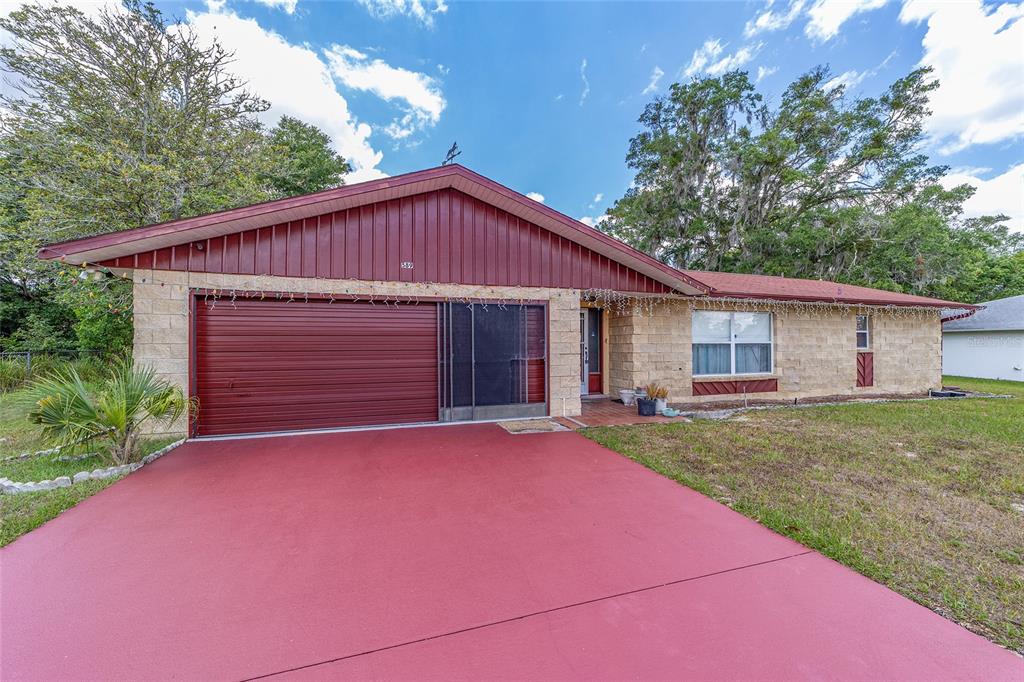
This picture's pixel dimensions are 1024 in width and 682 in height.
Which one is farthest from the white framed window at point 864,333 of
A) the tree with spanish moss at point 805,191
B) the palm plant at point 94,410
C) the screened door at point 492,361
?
the palm plant at point 94,410

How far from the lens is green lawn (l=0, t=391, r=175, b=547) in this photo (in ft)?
9.91

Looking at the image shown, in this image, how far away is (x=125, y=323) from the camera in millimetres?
10812

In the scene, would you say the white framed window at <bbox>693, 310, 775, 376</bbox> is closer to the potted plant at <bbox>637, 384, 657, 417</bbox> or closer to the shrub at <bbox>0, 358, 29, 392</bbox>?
the potted plant at <bbox>637, 384, 657, 417</bbox>

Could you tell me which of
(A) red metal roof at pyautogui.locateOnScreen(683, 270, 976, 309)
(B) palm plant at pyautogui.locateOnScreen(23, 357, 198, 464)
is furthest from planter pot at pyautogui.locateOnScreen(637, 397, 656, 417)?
(B) palm plant at pyautogui.locateOnScreen(23, 357, 198, 464)

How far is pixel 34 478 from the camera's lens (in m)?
3.86

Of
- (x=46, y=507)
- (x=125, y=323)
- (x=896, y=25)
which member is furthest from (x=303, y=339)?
(x=896, y=25)

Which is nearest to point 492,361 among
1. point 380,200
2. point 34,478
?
point 380,200

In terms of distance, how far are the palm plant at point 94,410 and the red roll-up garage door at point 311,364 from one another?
1.17 metres

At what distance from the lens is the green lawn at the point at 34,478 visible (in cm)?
302

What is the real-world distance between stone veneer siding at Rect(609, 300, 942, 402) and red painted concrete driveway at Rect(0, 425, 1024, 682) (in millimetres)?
4993

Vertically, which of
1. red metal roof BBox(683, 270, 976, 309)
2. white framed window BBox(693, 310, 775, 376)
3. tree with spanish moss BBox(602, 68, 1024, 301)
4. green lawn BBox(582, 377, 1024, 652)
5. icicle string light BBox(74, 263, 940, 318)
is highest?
tree with spanish moss BBox(602, 68, 1024, 301)

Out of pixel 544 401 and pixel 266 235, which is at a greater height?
pixel 266 235

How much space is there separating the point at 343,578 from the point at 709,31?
21.1 m

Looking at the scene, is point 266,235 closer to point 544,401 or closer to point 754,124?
point 544,401
